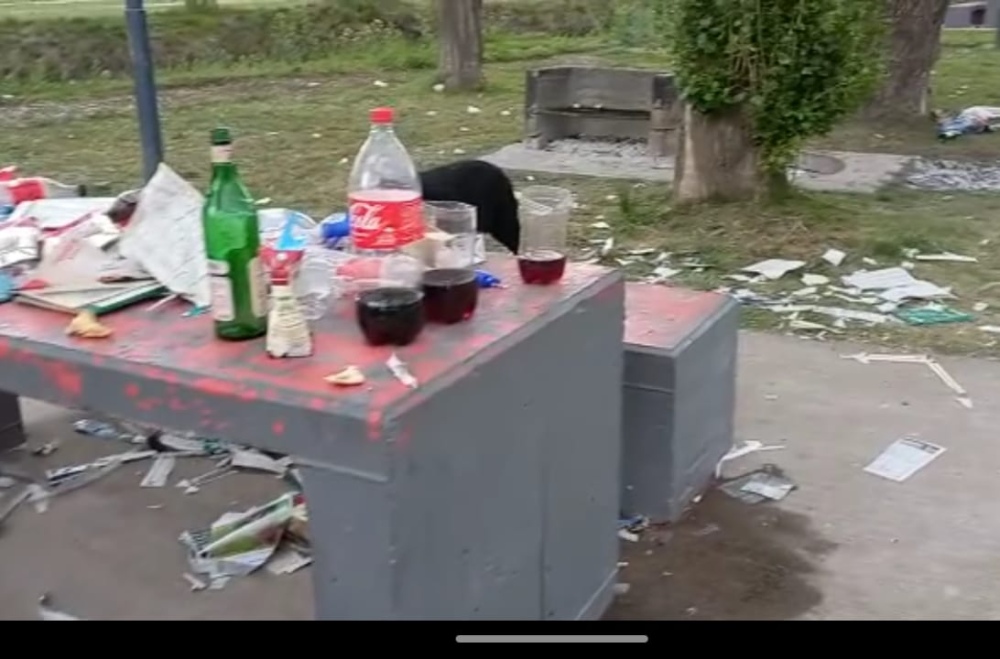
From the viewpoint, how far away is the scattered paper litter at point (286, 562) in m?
2.97

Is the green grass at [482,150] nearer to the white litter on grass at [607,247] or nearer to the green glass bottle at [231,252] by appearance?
the white litter on grass at [607,247]

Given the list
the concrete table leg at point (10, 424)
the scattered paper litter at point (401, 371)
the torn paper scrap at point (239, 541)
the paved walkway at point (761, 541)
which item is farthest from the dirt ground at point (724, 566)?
the concrete table leg at point (10, 424)

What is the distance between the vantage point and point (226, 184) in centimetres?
218

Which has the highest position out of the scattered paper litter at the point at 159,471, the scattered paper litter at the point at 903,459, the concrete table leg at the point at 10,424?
the concrete table leg at the point at 10,424

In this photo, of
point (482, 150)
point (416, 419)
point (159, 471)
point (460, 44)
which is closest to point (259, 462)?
point (159, 471)

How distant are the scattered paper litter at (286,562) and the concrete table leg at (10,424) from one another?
1227 mm

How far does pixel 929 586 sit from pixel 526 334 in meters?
1.38

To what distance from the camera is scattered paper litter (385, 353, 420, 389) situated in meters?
2.00

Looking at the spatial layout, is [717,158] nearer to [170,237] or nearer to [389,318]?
[170,237]

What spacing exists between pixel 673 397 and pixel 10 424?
209cm

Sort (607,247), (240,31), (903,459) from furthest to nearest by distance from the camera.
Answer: (240,31) < (607,247) < (903,459)

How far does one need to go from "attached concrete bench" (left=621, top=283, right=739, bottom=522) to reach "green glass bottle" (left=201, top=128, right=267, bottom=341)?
126cm

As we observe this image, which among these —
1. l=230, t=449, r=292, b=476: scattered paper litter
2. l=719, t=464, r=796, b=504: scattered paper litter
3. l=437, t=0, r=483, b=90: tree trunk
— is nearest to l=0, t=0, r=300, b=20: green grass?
l=437, t=0, r=483, b=90: tree trunk

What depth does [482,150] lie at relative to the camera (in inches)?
352
